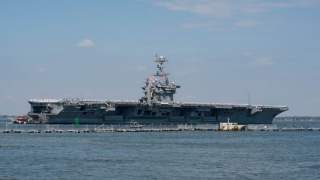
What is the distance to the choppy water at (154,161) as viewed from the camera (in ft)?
127

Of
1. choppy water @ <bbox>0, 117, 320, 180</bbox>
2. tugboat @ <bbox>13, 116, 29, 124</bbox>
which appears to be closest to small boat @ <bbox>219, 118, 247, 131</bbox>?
tugboat @ <bbox>13, 116, 29, 124</bbox>

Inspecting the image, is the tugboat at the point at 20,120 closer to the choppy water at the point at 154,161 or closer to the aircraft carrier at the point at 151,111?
the aircraft carrier at the point at 151,111

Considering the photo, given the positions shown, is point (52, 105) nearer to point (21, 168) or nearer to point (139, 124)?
point (139, 124)

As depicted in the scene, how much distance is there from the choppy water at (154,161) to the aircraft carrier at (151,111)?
1057 inches

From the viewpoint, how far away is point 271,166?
144 feet

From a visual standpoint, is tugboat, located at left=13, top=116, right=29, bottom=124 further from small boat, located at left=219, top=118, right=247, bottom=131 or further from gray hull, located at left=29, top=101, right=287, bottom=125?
small boat, located at left=219, top=118, right=247, bottom=131

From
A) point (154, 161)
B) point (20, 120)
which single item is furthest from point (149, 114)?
point (154, 161)

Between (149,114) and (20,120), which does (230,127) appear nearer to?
(149,114)

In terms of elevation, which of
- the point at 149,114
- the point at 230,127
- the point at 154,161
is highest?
the point at 149,114

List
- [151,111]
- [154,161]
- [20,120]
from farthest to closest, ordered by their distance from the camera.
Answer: [20,120] → [151,111] → [154,161]

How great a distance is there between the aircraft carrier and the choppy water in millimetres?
26841

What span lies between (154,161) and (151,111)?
5022 centimetres

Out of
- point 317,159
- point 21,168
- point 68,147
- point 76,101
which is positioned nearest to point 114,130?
point 76,101

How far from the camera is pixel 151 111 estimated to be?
96.8 metres
